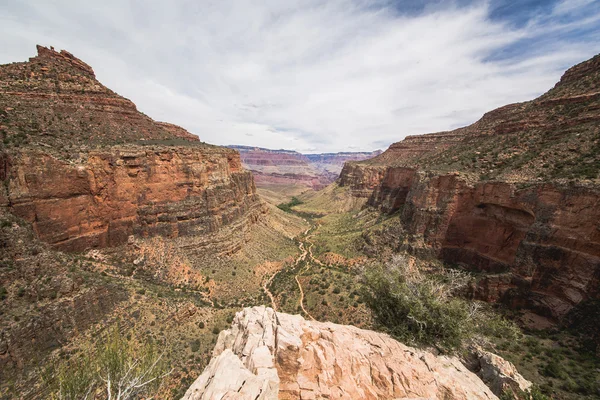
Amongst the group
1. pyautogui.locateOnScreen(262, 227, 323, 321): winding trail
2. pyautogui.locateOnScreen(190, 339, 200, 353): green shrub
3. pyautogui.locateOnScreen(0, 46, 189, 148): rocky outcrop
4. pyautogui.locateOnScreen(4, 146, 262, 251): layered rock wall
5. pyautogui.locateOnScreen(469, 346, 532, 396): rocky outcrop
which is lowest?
pyautogui.locateOnScreen(262, 227, 323, 321): winding trail

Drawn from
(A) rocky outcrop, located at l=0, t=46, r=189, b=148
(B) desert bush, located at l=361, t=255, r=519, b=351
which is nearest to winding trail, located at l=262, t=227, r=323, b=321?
(B) desert bush, located at l=361, t=255, r=519, b=351

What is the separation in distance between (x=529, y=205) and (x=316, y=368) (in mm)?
29055

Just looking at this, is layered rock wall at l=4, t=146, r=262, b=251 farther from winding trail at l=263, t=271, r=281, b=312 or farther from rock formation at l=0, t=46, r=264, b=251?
winding trail at l=263, t=271, r=281, b=312

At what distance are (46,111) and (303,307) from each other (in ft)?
137

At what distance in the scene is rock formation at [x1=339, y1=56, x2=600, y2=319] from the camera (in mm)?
21578

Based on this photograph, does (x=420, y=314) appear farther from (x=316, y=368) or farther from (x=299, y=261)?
(x=299, y=261)

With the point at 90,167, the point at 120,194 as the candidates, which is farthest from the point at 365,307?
the point at 90,167

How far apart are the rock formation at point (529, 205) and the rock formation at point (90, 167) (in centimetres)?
3438

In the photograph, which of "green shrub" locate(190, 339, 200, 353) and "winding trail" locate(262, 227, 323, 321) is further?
"winding trail" locate(262, 227, 323, 321)

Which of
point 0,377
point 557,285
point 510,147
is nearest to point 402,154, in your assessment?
point 510,147

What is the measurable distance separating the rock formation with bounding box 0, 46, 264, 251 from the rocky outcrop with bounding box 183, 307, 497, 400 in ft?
81.8

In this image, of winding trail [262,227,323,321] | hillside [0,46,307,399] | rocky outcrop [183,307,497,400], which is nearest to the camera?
rocky outcrop [183,307,497,400]

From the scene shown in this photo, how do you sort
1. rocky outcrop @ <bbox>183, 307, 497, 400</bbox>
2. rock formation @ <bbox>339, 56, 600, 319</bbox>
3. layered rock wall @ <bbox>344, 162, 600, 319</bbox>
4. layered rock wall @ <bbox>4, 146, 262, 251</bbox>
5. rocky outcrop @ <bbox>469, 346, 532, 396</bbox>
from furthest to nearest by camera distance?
layered rock wall @ <bbox>4, 146, 262, 251</bbox> < rock formation @ <bbox>339, 56, 600, 319</bbox> < layered rock wall @ <bbox>344, 162, 600, 319</bbox> < rocky outcrop @ <bbox>469, 346, 532, 396</bbox> < rocky outcrop @ <bbox>183, 307, 497, 400</bbox>

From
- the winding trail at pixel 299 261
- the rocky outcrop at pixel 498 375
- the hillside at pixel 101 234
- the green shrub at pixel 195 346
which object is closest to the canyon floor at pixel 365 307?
the winding trail at pixel 299 261
